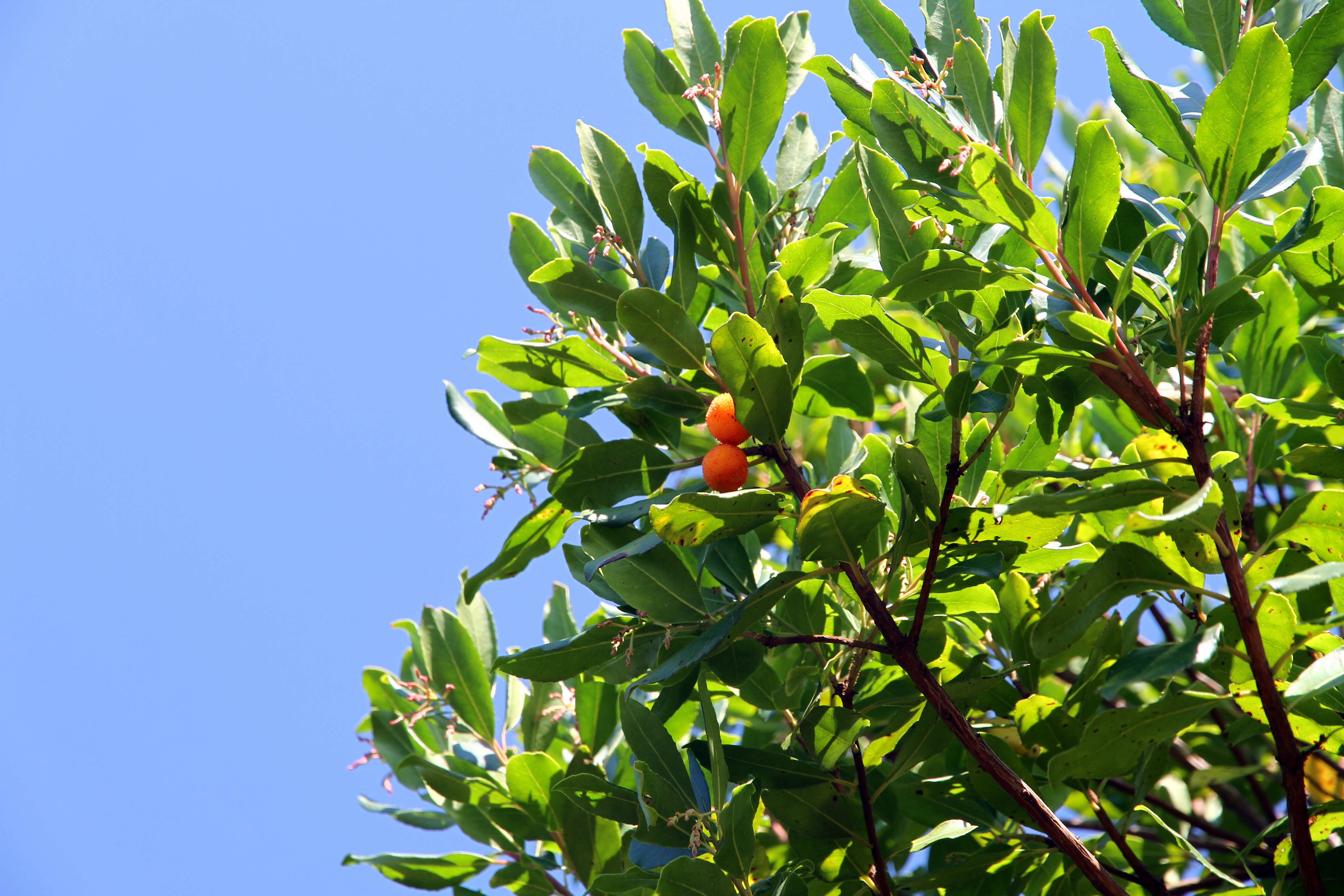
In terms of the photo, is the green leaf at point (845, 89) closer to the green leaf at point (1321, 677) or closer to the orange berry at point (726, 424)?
the orange berry at point (726, 424)

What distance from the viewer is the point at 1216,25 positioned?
180cm

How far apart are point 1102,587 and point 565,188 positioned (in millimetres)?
1402

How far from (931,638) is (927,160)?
957mm

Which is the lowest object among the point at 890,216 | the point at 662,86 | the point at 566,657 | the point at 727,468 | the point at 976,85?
the point at 566,657

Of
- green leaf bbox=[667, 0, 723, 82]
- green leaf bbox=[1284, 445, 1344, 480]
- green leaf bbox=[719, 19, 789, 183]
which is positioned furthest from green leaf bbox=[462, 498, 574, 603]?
green leaf bbox=[1284, 445, 1344, 480]

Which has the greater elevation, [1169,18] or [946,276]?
A: [1169,18]

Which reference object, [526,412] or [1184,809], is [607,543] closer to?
[526,412]

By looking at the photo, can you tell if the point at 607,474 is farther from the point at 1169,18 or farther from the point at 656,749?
the point at 1169,18

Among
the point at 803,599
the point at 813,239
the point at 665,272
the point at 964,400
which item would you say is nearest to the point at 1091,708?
the point at 803,599

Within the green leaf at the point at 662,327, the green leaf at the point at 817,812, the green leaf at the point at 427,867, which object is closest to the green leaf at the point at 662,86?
the green leaf at the point at 662,327

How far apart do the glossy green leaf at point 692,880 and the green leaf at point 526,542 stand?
2.42ft

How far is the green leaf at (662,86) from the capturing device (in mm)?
2094

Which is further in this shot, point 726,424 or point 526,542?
point 526,542

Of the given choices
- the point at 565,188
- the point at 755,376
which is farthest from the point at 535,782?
the point at 565,188
